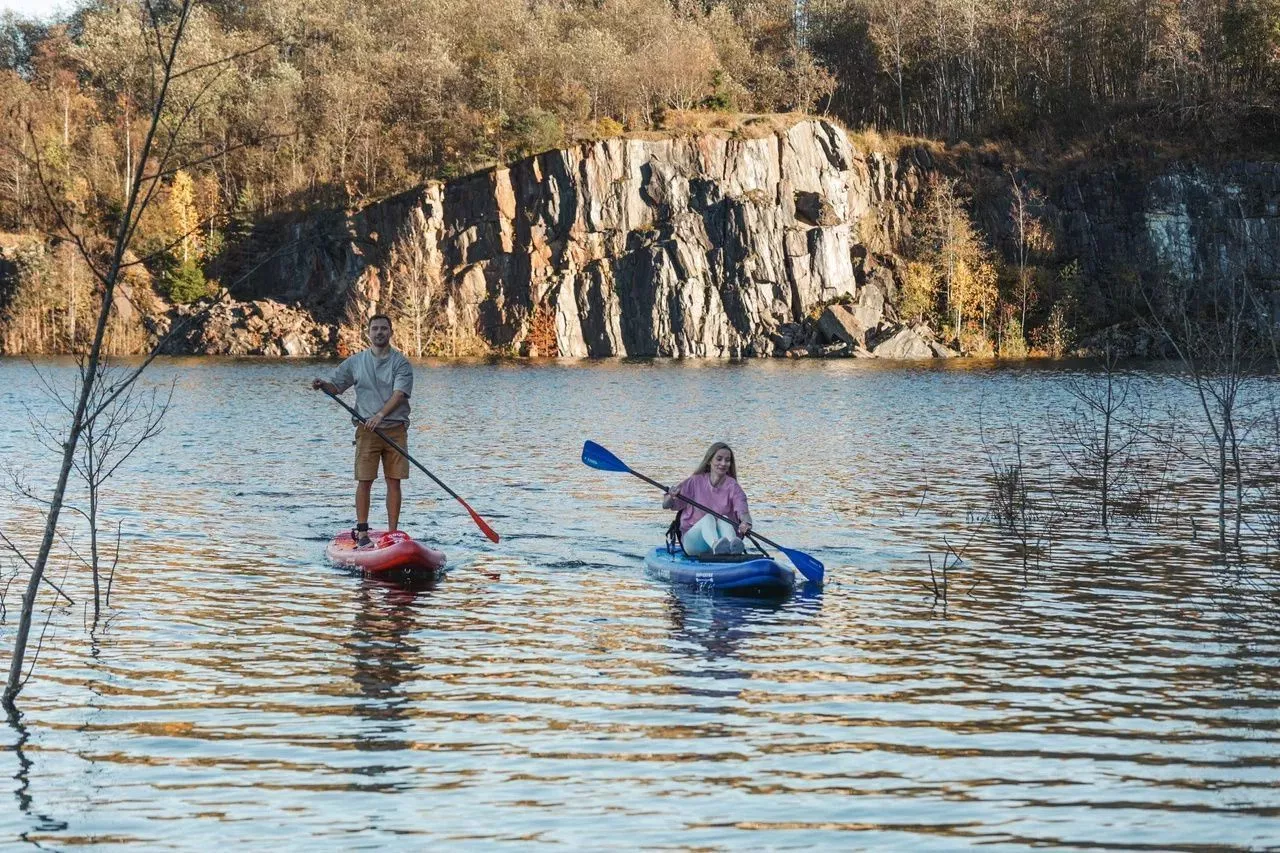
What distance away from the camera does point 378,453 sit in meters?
16.9

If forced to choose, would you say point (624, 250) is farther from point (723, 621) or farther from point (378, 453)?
point (723, 621)

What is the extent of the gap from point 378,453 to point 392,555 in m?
1.45

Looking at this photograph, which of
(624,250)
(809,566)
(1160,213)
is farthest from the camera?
(1160,213)

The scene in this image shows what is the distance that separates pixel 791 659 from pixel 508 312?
81.1 meters

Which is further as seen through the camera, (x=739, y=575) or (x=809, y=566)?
(x=809, y=566)

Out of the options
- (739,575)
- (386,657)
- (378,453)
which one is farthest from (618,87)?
(386,657)

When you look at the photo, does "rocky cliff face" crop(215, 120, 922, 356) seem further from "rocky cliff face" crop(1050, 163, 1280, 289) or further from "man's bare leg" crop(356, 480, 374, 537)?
"man's bare leg" crop(356, 480, 374, 537)

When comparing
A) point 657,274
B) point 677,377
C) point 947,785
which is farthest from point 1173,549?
point 657,274

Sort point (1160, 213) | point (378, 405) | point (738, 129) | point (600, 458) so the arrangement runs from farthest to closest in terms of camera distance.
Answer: point (738, 129) < point (1160, 213) < point (600, 458) < point (378, 405)

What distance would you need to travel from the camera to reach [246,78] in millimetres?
106188

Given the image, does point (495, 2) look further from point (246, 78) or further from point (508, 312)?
point (508, 312)

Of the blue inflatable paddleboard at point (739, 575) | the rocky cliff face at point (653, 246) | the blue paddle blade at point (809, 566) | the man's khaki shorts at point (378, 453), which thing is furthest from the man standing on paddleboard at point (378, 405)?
the rocky cliff face at point (653, 246)

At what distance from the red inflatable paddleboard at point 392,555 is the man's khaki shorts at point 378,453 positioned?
0.72m

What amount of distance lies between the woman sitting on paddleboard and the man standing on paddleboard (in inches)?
128
